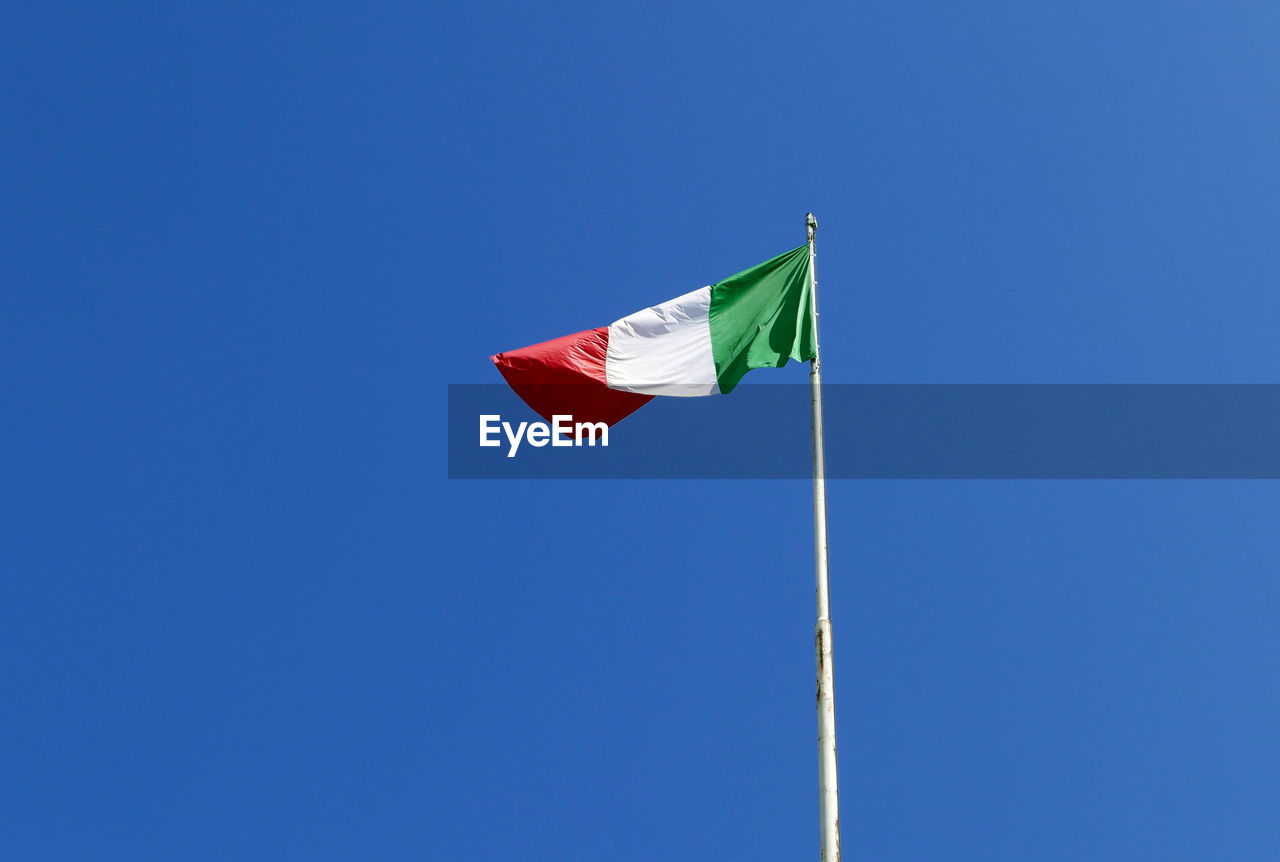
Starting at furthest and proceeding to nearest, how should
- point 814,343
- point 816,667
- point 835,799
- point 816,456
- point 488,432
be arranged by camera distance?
1. point 488,432
2. point 814,343
3. point 816,456
4. point 816,667
5. point 835,799

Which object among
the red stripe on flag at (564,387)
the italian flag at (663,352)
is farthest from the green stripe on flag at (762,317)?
the red stripe on flag at (564,387)

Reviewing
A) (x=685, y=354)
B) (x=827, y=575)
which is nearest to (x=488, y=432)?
Answer: (x=685, y=354)

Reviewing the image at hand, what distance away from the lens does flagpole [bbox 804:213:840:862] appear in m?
17.4

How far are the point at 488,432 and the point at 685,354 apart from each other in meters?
3.89

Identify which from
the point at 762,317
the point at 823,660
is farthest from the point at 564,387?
the point at 823,660

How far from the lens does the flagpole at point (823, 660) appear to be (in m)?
17.4

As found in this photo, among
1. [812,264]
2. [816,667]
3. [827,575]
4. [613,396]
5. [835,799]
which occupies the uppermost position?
[812,264]

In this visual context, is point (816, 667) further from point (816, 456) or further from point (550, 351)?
point (550, 351)

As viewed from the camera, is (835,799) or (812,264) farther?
(812,264)

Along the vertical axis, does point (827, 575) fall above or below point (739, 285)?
below

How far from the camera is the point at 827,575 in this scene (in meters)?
19.4

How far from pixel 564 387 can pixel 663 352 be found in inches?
76.9

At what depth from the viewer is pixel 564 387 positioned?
2511 centimetres

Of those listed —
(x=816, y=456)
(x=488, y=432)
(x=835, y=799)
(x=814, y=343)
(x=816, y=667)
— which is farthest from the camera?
(x=488, y=432)
